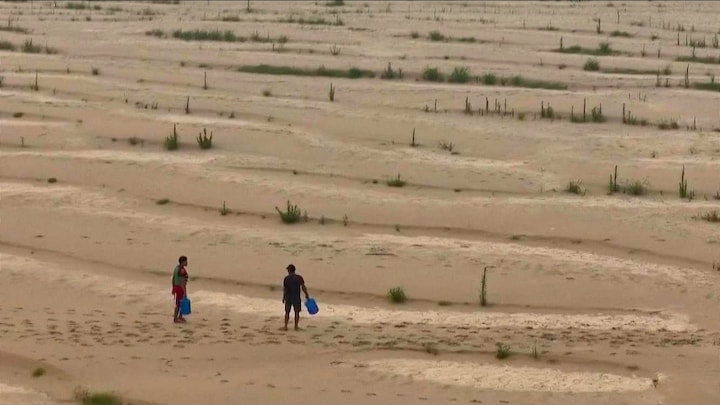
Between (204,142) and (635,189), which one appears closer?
(635,189)

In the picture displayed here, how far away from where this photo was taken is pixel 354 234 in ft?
51.9

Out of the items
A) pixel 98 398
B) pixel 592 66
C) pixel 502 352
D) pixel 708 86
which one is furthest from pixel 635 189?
pixel 592 66

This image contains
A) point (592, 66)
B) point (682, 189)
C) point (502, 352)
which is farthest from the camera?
point (592, 66)

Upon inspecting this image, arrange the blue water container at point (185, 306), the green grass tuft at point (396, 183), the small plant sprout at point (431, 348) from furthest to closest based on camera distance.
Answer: the green grass tuft at point (396, 183)
the blue water container at point (185, 306)
the small plant sprout at point (431, 348)

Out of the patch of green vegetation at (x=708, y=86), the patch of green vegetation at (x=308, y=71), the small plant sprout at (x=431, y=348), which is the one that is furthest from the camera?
the patch of green vegetation at (x=308, y=71)

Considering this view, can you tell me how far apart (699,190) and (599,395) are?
7.37 meters

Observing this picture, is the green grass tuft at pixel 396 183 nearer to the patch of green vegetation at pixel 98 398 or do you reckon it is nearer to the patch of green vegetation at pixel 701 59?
Result: the patch of green vegetation at pixel 98 398

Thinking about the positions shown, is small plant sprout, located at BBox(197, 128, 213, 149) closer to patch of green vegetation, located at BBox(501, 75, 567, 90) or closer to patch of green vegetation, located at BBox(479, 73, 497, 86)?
patch of green vegetation, located at BBox(479, 73, 497, 86)

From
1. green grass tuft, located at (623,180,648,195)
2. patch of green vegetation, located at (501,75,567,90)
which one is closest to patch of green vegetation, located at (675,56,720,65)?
patch of green vegetation, located at (501,75,567,90)

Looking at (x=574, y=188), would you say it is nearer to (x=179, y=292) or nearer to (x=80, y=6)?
(x=179, y=292)

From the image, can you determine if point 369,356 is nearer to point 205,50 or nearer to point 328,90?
point 328,90

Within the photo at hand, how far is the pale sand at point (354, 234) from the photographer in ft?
37.9

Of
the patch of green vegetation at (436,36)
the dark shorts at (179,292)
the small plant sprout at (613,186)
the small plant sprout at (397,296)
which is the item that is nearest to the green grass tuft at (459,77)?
the patch of green vegetation at (436,36)

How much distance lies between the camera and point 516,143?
65.5 ft
